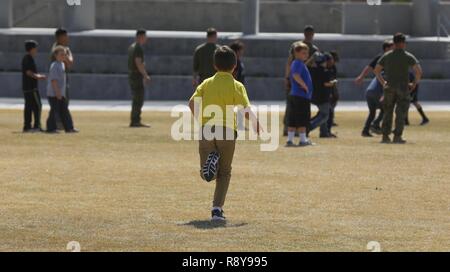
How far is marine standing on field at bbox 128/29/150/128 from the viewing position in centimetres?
2845

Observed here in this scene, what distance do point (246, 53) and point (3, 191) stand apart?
23328 millimetres

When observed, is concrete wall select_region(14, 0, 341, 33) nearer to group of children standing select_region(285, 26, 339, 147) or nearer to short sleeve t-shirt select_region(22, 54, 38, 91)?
short sleeve t-shirt select_region(22, 54, 38, 91)

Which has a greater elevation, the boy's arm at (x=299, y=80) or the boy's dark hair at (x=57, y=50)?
the boy's dark hair at (x=57, y=50)

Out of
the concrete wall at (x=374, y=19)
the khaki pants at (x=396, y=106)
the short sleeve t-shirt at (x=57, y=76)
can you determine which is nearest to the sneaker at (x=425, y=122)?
the khaki pants at (x=396, y=106)

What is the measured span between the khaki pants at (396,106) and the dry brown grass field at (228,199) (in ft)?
1.21

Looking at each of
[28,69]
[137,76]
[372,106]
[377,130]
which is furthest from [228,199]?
[137,76]

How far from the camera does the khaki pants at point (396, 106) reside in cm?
2467

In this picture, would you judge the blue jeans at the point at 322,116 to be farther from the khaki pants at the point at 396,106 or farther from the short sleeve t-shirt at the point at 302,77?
the short sleeve t-shirt at the point at 302,77

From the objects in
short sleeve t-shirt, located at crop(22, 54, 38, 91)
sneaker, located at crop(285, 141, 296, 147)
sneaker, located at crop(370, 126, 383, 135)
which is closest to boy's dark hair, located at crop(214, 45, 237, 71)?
sneaker, located at crop(285, 141, 296, 147)
